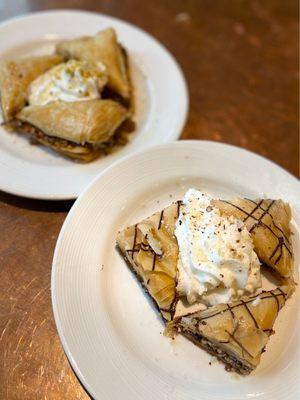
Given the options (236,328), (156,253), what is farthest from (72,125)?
(236,328)

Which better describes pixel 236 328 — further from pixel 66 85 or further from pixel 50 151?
pixel 66 85

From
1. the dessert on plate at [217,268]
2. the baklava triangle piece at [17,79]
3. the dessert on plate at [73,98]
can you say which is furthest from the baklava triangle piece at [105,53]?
the dessert on plate at [217,268]

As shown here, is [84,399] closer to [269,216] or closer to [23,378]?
[23,378]

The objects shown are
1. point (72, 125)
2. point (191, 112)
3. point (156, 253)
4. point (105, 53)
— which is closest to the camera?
point (156, 253)

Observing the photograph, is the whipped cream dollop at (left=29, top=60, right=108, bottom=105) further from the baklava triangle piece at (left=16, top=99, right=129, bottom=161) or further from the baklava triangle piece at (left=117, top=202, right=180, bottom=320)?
the baklava triangle piece at (left=117, top=202, right=180, bottom=320)

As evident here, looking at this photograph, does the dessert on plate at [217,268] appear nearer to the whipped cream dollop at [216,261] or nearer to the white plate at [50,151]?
the whipped cream dollop at [216,261]

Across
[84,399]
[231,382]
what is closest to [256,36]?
[231,382]

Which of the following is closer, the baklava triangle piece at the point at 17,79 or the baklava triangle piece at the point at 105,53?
the baklava triangle piece at the point at 17,79
